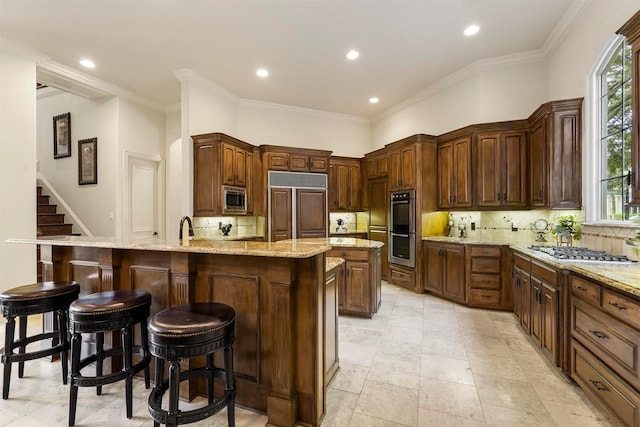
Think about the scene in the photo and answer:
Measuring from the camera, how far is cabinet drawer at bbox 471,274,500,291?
3.82 metres

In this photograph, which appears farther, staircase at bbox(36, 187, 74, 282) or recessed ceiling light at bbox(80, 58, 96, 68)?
staircase at bbox(36, 187, 74, 282)

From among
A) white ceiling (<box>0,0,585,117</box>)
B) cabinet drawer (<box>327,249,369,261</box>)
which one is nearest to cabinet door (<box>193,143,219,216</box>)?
white ceiling (<box>0,0,585,117</box>)

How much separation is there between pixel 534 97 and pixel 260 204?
4668 mm

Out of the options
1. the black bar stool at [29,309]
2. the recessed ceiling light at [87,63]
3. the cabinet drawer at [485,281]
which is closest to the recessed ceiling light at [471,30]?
the cabinet drawer at [485,281]

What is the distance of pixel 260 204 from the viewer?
17.8 ft

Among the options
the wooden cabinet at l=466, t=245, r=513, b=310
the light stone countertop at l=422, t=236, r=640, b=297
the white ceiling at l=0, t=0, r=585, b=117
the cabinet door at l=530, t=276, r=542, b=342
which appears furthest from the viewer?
the wooden cabinet at l=466, t=245, r=513, b=310

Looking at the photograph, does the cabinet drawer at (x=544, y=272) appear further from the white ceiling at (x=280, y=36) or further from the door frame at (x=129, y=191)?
the door frame at (x=129, y=191)

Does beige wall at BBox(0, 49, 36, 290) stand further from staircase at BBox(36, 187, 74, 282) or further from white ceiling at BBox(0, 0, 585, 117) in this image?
staircase at BBox(36, 187, 74, 282)

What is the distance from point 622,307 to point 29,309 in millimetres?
3751

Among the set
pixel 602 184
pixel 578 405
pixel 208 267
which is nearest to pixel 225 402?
pixel 208 267

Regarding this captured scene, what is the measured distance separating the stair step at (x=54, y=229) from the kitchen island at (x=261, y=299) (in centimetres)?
381

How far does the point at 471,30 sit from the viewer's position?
3607 mm

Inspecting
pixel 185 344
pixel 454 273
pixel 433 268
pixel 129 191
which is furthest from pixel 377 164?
pixel 185 344

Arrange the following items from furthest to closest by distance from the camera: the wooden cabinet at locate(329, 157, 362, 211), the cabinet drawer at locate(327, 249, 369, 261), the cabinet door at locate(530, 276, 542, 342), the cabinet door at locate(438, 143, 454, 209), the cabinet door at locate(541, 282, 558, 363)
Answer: the wooden cabinet at locate(329, 157, 362, 211)
the cabinet door at locate(438, 143, 454, 209)
the cabinet drawer at locate(327, 249, 369, 261)
the cabinet door at locate(530, 276, 542, 342)
the cabinet door at locate(541, 282, 558, 363)
